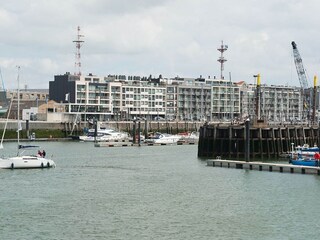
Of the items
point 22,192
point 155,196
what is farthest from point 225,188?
point 22,192

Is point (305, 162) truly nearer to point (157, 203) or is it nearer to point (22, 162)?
point (157, 203)

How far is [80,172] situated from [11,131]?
84903 mm

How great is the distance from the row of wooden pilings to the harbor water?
17029 millimetres

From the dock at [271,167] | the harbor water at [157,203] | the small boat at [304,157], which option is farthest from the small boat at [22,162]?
the small boat at [304,157]

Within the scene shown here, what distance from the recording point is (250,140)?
106 m

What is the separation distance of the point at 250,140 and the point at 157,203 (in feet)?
158

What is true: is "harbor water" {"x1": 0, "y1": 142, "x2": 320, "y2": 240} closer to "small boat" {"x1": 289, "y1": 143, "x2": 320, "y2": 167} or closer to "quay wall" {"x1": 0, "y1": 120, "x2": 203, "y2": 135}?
"small boat" {"x1": 289, "y1": 143, "x2": 320, "y2": 167}

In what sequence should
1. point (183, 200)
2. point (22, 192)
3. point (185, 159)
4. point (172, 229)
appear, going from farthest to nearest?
point (185, 159) < point (22, 192) < point (183, 200) < point (172, 229)

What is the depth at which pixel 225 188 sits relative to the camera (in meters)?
69.8

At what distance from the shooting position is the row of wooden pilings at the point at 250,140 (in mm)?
106000

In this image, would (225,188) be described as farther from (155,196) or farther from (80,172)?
(80,172)

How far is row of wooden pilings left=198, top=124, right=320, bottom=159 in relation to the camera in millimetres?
106000

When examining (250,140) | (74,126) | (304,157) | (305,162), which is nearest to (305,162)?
(305,162)

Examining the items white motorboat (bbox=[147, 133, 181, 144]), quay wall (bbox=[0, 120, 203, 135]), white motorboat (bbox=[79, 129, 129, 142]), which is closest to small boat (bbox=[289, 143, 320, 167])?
white motorboat (bbox=[147, 133, 181, 144])
